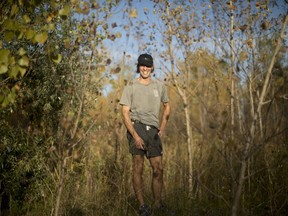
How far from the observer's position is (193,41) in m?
5.54

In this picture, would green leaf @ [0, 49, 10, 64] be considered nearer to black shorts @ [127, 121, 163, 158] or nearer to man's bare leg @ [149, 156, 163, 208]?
black shorts @ [127, 121, 163, 158]

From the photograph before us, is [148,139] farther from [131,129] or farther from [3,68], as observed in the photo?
[3,68]

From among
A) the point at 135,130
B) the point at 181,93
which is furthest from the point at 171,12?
the point at 135,130

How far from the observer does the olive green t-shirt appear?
4.52 m

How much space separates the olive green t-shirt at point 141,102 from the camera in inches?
178

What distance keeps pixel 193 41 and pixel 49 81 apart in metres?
2.46

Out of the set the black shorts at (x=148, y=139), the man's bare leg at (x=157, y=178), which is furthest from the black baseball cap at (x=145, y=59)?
the man's bare leg at (x=157, y=178)

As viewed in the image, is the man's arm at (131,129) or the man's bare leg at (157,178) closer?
the man's arm at (131,129)

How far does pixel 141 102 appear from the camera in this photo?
4.53m

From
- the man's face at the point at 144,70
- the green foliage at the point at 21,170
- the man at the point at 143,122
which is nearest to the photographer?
the man at the point at 143,122

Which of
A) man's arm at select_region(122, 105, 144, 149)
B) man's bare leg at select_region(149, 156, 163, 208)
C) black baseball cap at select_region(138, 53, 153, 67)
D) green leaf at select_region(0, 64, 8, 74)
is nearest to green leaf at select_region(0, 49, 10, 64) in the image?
green leaf at select_region(0, 64, 8, 74)

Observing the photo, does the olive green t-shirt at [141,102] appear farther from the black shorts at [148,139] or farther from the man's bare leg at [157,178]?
the man's bare leg at [157,178]

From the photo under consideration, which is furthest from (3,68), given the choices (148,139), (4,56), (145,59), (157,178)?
(157,178)

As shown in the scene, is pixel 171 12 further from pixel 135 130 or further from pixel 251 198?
pixel 251 198
